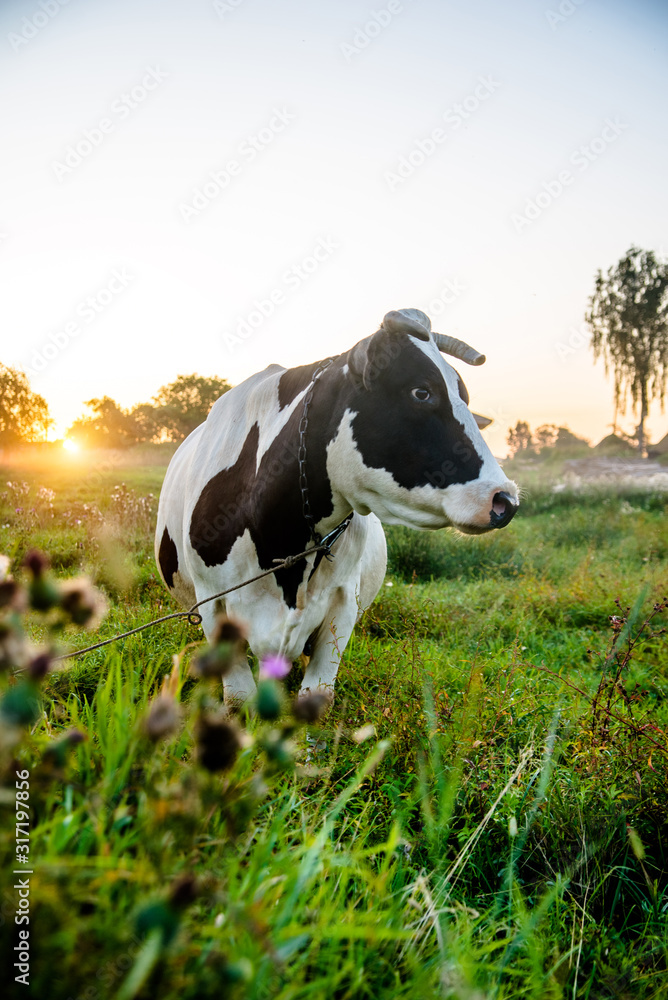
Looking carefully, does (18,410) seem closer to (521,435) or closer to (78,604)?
(78,604)

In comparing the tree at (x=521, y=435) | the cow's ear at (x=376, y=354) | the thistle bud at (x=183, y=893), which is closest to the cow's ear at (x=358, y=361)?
the cow's ear at (x=376, y=354)

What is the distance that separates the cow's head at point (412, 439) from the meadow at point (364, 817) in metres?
0.91

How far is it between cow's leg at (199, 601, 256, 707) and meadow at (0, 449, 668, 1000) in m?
0.22

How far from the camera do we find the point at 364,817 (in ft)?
7.00

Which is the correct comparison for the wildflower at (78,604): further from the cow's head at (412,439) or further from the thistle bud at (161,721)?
the cow's head at (412,439)

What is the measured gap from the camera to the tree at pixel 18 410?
60.3 feet

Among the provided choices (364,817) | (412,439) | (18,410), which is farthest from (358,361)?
(18,410)

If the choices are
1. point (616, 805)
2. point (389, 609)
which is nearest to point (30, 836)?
point (616, 805)

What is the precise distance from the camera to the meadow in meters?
0.82

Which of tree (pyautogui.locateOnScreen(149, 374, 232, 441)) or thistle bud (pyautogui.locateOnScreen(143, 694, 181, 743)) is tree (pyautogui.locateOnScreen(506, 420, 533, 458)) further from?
thistle bud (pyautogui.locateOnScreen(143, 694, 181, 743))

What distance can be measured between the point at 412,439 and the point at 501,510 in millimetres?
418

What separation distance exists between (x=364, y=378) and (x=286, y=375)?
725 millimetres

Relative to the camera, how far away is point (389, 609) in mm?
4660

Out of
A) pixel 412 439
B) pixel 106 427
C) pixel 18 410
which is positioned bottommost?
pixel 106 427
